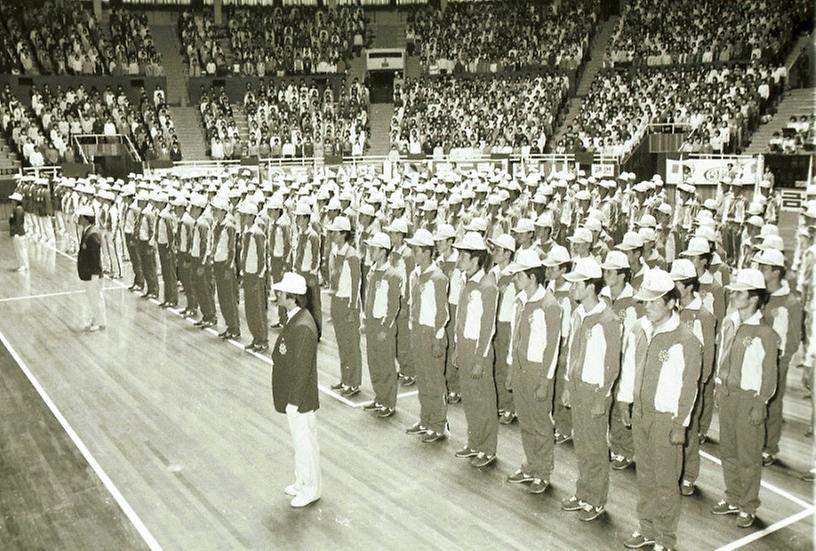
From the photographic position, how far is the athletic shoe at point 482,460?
26.1 ft

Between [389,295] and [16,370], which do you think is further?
[16,370]

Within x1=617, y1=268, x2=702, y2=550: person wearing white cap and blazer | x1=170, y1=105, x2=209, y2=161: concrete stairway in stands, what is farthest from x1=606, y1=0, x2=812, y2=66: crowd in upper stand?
x1=617, y1=268, x2=702, y2=550: person wearing white cap and blazer

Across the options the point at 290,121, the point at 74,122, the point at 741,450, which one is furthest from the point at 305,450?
the point at 290,121

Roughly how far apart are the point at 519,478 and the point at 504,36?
116 feet

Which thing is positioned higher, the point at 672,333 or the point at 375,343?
the point at 672,333

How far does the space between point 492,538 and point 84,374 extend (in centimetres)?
713

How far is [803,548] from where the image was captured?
6371 millimetres

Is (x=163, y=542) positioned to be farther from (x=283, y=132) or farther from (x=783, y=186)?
(x=283, y=132)

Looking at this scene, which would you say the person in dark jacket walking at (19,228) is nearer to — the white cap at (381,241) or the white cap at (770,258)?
the white cap at (381,241)

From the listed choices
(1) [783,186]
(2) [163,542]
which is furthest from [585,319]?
(1) [783,186]

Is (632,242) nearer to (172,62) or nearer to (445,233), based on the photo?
(445,233)

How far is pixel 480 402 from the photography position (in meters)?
7.93

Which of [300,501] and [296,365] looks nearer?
[296,365]

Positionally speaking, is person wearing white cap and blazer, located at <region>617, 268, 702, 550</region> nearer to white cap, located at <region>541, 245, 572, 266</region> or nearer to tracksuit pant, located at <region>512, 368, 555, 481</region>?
tracksuit pant, located at <region>512, 368, 555, 481</region>
